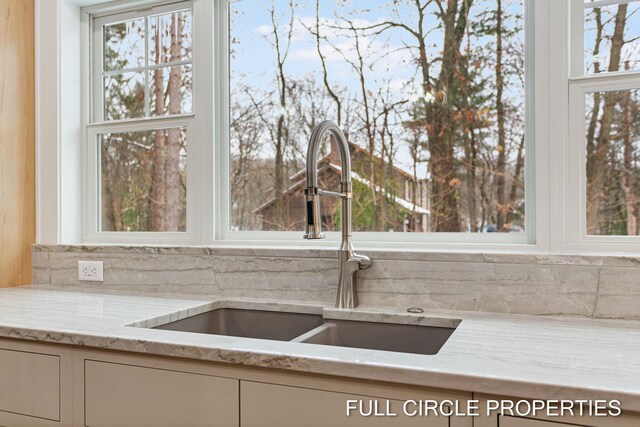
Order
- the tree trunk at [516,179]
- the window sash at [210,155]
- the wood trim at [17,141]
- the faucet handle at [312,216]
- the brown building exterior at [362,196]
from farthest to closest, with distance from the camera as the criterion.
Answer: the wood trim at [17,141]
the window sash at [210,155]
the brown building exterior at [362,196]
the tree trunk at [516,179]
the faucet handle at [312,216]

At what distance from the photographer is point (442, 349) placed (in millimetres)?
1068

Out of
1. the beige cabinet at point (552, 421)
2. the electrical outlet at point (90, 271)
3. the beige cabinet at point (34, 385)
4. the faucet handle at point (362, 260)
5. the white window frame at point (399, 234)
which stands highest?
the white window frame at point (399, 234)

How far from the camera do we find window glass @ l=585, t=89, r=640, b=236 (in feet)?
4.86

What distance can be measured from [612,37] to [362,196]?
3.11 feet

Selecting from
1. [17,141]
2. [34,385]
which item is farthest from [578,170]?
[17,141]

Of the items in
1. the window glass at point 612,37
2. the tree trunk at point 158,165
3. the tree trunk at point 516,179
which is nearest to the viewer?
the window glass at point 612,37

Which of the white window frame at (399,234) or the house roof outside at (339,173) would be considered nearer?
the white window frame at (399,234)

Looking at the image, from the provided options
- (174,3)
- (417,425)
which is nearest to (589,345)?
(417,425)

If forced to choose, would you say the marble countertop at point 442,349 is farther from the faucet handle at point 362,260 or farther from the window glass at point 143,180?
the window glass at point 143,180

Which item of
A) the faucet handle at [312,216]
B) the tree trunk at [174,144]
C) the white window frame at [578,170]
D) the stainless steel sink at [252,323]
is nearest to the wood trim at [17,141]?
the tree trunk at [174,144]

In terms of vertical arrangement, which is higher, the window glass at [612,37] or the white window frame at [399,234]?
the window glass at [612,37]

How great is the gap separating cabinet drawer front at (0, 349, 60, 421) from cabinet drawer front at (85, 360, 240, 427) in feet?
0.37

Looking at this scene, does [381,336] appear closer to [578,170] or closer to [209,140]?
[578,170]

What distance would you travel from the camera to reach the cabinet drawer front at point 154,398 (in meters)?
1.12
